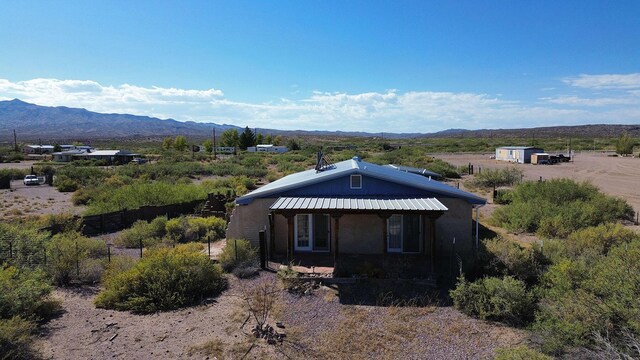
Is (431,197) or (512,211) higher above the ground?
(431,197)

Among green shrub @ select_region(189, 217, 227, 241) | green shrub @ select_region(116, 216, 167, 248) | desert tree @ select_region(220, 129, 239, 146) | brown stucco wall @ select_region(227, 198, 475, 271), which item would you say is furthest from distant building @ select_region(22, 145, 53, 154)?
brown stucco wall @ select_region(227, 198, 475, 271)

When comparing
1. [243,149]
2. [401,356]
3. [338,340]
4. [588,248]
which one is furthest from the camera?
[243,149]

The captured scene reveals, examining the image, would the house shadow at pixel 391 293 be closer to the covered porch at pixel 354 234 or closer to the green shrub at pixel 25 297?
the covered porch at pixel 354 234

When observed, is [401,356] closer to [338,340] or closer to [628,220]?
[338,340]

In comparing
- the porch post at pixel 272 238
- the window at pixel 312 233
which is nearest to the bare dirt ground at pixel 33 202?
the porch post at pixel 272 238

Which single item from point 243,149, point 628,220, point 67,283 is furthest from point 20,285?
point 243,149

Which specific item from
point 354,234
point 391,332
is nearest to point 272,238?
point 354,234

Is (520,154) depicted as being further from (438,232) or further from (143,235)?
(143,235)

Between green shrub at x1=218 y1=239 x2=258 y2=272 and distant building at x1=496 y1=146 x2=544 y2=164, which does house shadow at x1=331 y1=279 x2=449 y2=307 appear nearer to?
green shrub at x1=218 y1=239 x2=258 y2=272

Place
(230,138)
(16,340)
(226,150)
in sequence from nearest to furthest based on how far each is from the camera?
1. (16,340)
2. (226,150)
3. (230,138)
